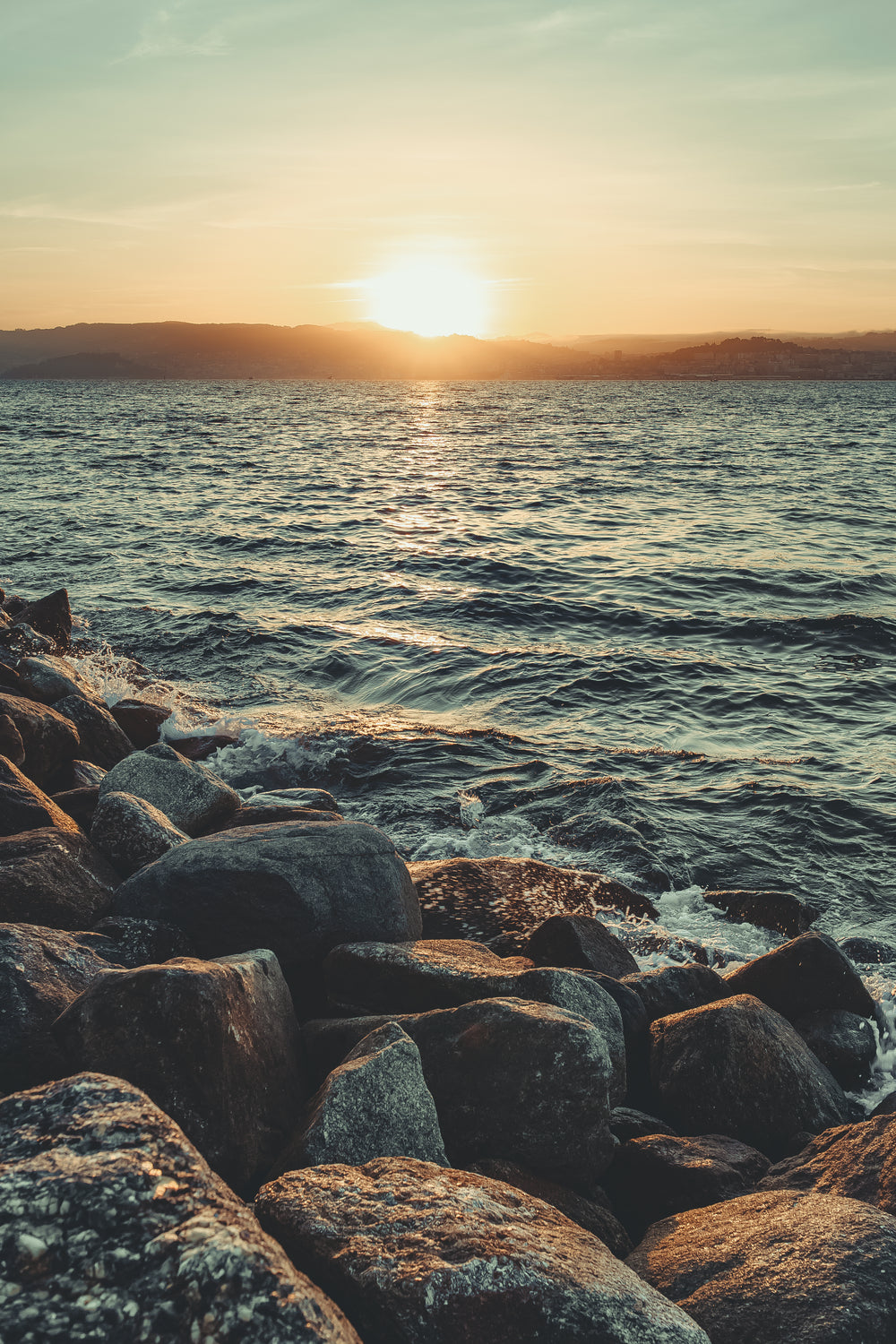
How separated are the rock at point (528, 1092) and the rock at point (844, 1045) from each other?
2.61 meters

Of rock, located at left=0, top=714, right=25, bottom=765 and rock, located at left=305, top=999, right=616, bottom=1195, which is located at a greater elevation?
rock, located at left=0, top=714, right=25, bottom=765

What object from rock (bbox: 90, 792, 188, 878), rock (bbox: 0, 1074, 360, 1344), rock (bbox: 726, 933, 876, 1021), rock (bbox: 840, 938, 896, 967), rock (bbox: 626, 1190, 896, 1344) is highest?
rock (bbox: 0, 1074, 360, 1344)

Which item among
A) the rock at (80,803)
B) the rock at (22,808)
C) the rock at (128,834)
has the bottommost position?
the rock at (80,803)

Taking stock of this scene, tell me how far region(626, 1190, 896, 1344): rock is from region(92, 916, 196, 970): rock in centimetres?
285

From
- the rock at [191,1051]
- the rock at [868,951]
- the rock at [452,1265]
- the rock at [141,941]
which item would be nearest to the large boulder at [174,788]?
the rock at [141,941]

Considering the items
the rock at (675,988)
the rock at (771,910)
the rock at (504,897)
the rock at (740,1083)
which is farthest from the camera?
the rock at (771,910)

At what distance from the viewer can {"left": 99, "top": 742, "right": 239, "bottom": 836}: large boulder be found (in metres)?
7.67

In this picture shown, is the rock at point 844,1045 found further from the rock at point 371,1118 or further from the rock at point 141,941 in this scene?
the rock at point 141,941

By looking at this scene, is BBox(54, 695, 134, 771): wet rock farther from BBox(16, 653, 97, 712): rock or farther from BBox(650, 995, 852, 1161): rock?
BBox(650, 995, 852, 1161): rock

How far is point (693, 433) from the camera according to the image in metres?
58.0

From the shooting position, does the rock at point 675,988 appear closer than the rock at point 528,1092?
No

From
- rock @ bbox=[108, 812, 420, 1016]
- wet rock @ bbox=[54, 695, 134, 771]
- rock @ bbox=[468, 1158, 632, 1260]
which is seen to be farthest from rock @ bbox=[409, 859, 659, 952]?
wet rock @ bbox=[54, 695, 134, 771]

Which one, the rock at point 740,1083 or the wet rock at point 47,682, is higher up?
the wet rock at point 47,682

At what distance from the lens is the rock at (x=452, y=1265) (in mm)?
2500
